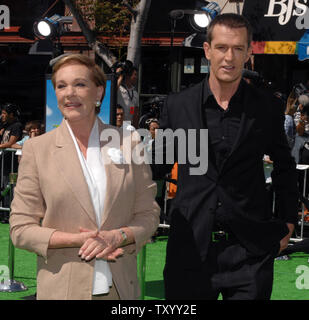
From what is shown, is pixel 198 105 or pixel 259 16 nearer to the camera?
pixel 198 105

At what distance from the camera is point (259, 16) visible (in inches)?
704

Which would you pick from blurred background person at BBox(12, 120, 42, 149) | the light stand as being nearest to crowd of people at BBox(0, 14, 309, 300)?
the light stand

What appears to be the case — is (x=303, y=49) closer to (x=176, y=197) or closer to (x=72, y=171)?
(x=176, y=197)

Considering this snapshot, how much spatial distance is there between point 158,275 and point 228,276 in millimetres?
5006

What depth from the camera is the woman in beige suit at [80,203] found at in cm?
329

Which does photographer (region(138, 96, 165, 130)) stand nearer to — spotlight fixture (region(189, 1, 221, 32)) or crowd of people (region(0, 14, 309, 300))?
spotlight fixture (region(189, 1, 221, 32))

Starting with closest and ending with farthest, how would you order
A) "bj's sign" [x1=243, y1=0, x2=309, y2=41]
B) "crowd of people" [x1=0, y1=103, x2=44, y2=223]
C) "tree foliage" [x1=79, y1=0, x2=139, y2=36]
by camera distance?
"crowd of people" [x1=0, y1=103, x2=44, y2=223] < "tree foliage" [x1=79, y1=0, x2=139, y2=36] < "bj's sign" [x1=243, y1=0, x2=309, y2=41]

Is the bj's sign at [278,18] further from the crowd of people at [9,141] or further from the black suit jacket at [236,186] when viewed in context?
the black suit jacket at [236,186]

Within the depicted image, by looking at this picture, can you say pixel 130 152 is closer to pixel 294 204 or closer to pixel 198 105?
pixel 198 105

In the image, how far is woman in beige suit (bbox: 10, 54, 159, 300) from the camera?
3291 mm

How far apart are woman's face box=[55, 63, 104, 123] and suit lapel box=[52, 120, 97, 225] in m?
0.14

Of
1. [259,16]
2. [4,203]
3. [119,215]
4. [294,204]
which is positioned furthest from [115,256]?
[259,16]

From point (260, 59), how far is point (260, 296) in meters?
15.3

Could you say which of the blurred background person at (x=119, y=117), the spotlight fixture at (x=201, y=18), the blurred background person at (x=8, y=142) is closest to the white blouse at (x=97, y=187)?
the blurred background person at (x=119, y=117)
